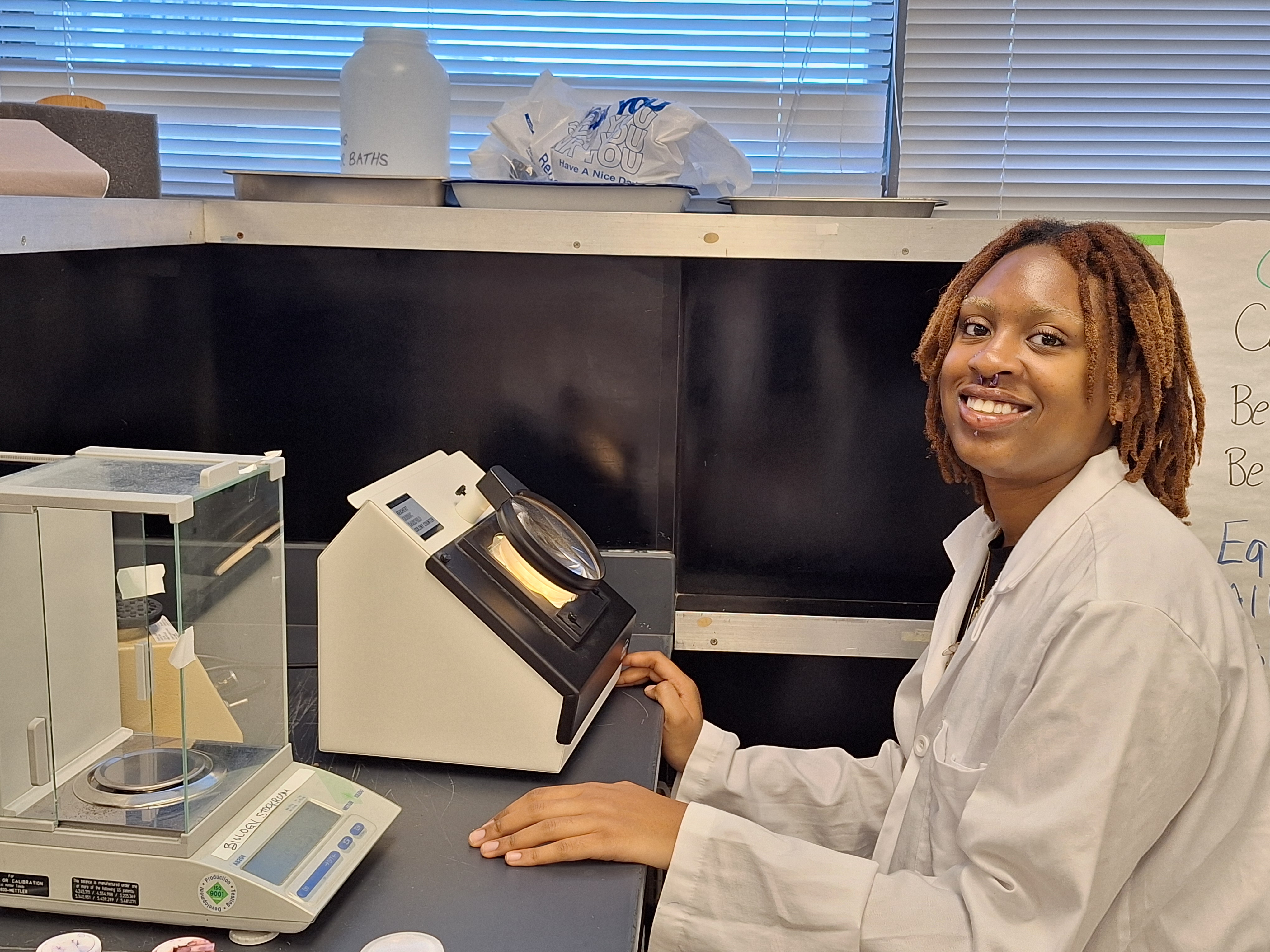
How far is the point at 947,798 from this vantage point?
1.13 m

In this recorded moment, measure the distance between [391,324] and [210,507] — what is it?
2.49ft

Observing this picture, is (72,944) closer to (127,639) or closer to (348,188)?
(127,639)

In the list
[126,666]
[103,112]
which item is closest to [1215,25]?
[103,112]

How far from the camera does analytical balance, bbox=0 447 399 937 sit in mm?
929

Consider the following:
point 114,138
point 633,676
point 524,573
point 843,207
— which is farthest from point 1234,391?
point 114,138

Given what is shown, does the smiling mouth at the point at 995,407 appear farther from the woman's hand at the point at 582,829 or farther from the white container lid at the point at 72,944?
the white container lid at the point at 72,944

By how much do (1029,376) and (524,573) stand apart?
0.57m

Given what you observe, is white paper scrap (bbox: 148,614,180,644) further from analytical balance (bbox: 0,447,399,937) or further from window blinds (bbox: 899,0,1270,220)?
window blinds (bbox: 899,0,1270,220)

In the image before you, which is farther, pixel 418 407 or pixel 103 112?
pixel 418 407

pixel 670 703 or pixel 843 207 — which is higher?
pixel 843 207

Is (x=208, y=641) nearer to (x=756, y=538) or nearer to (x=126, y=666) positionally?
(x=126, y=666)

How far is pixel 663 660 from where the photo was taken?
1.48 metres

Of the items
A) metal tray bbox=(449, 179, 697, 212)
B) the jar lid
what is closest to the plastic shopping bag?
metal tray bbox=(449, 179, 697, 212)

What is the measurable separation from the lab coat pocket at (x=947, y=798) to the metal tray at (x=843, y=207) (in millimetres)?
688
